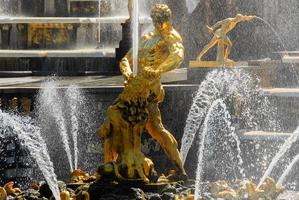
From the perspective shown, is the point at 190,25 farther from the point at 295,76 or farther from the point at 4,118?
the point at 4,118

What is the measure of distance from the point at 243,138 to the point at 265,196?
584 centimetres

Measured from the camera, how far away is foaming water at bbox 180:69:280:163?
1775cm

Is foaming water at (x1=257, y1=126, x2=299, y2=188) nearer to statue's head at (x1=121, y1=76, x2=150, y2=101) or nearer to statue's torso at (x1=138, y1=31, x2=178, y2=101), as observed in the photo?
statue's torso at (x1=138, y1=31, x2=178, y2=101)

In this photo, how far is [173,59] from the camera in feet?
42.9

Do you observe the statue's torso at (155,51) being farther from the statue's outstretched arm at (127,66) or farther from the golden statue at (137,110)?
the statue's outstretched arm at (127,66)

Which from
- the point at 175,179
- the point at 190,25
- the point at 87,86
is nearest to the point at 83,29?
the point at 190,25

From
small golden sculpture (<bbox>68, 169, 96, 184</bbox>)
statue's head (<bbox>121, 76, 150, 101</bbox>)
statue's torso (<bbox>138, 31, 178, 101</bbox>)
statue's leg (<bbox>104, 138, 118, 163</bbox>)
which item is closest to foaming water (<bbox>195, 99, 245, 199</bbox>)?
statue's torso (<bbox>138, 31, 178, 101</bbox>)

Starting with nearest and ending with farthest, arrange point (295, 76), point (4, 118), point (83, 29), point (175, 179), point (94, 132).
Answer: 1. point (175, 179)
2. point (4, 118)
3. point (94, 132)
4. point (295, 76)
5. point (83, 29)

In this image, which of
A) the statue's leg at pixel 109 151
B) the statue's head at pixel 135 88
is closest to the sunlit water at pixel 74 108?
the statue's leg at pixel 109 151

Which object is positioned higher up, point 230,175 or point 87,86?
point 87,86

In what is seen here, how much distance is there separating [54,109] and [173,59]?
510 cm

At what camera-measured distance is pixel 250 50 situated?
2814 cm

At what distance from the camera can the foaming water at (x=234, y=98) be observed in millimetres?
17750

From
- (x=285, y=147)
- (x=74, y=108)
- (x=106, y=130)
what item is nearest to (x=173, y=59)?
(x=106, y=130)
